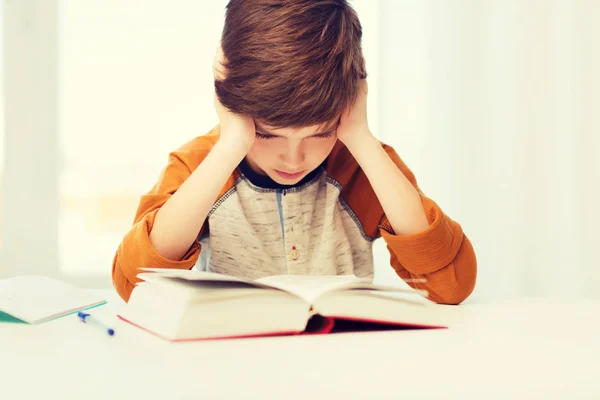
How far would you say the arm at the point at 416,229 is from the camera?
31.1 inches

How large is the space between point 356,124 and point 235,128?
185 mm

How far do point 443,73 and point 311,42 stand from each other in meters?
1.35

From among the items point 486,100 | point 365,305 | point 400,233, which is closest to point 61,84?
point 486,100

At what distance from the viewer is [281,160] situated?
81 centimetres

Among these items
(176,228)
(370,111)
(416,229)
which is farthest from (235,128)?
(370,111)

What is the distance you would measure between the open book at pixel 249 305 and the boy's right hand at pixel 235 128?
0.30 metres

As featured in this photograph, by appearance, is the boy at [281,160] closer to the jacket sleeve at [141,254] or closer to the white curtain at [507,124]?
the jacket sleeve at [141,254]

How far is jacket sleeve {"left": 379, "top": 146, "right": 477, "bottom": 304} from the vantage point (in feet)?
2.58

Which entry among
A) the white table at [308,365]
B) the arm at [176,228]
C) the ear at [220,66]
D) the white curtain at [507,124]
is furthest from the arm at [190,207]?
the white curtain at [507,124]

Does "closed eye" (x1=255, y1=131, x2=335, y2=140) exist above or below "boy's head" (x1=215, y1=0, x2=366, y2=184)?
below

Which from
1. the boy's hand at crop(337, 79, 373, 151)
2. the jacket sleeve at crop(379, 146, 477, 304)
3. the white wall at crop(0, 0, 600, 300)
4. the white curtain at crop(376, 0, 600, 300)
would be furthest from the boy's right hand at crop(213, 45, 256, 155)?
the white wall at crop(0, 0, 600, 300)

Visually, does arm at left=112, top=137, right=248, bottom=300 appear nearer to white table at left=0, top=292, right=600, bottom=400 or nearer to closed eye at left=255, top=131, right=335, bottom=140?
closed eye at left=255, top=131, right=335, bottom=140

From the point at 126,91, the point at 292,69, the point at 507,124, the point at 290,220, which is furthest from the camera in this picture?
the point at 126,91

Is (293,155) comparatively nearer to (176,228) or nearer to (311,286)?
(176,228)
